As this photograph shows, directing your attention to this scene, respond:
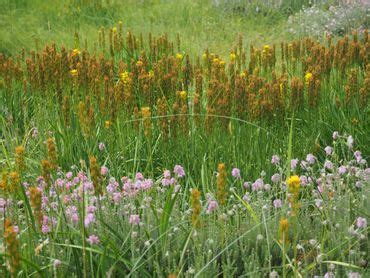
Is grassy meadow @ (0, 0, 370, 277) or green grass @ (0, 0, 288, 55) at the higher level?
grassy meadow @ (0, 0, 370, 277)

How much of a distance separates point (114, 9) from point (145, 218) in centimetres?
823

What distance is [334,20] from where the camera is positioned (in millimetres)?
8820

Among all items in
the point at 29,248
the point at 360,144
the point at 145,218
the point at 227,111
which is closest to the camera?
the point at 29,248

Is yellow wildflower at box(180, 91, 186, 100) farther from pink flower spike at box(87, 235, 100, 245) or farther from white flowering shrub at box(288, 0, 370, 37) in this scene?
white flowering shrub at box(288, 0, 370, 37)

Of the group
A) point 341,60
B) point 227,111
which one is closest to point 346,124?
point 341,60

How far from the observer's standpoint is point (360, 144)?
402 centimetres

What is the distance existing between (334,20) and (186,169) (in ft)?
18.9

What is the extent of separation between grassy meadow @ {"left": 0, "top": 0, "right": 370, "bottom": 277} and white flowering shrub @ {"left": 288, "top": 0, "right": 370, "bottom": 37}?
317cm

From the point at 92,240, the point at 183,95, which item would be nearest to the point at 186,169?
the point at 183,95

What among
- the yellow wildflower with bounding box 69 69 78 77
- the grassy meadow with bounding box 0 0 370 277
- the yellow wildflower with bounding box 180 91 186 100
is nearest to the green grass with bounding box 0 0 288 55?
the grassy meadow with bounding box 0 0 370 277

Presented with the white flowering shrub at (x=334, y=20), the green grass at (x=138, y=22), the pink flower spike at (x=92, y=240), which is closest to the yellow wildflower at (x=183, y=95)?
the pink flower spike at (x=92, y=240)

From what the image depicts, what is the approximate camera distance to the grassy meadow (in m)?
2.42

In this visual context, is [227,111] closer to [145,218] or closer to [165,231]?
[145,218]

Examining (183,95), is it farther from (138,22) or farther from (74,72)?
(138,22)
